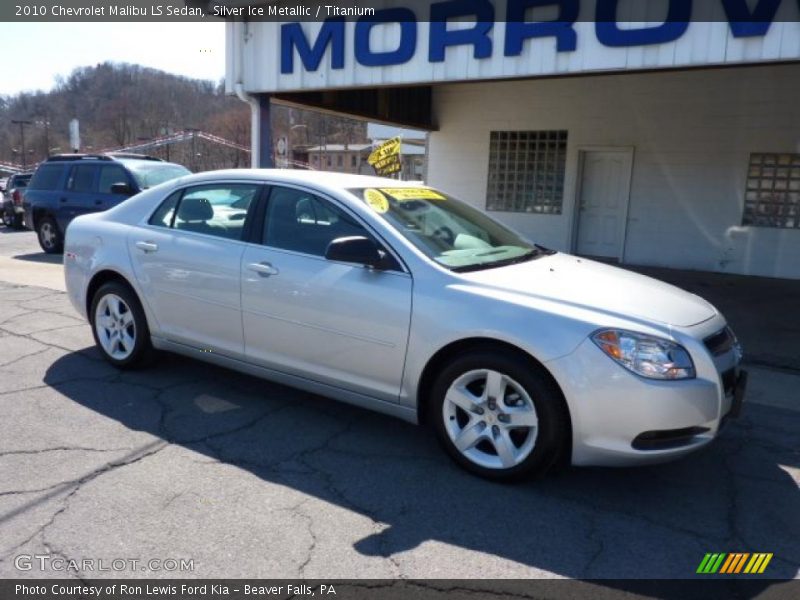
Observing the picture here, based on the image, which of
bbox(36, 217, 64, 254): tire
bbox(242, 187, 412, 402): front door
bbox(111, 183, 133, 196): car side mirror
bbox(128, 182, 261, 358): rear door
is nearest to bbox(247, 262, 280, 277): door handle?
bbox(242, 187, 412, 402): front door

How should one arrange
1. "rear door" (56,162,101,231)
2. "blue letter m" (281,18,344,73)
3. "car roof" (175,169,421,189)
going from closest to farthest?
"car roof" (175,169,421,189) → "blue letter m" (281,18,344,73) → "rear door" (56,162,101,231)

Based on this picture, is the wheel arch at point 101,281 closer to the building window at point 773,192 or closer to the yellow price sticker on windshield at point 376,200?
the yellow price sticker on windshield at point 376,200

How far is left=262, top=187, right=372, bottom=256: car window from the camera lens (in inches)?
154

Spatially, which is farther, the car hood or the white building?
the white building

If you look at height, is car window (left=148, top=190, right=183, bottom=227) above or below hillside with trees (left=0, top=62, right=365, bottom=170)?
below

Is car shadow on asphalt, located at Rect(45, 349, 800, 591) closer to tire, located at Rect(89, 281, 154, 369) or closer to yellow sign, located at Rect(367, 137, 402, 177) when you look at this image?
tire, located at Rect(89, 281, 154, 369)

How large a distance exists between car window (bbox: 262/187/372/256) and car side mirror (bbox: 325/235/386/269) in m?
0.21

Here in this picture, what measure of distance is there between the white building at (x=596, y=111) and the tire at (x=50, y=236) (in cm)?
584

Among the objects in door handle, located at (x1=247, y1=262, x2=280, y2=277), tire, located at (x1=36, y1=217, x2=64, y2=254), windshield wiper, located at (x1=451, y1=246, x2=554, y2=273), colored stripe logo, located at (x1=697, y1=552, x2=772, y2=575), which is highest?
windshield wiper, located at (x1=451, y1=246, x2=554, y2=273)

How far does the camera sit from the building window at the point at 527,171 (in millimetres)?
11984

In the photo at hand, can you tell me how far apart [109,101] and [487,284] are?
56.2m

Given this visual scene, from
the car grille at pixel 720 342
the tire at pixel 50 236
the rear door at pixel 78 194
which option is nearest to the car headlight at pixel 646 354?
the car grille at pixel 720 342

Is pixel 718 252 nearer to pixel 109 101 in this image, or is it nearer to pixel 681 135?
pixel 681 135

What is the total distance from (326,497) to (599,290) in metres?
1.78
